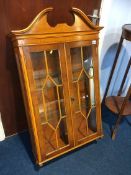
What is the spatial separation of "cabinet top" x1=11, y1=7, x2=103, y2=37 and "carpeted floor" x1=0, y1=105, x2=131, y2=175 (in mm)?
959

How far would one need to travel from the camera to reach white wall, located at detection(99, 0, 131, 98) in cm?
153

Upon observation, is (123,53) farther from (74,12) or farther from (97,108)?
(74,12)

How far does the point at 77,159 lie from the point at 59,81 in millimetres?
673

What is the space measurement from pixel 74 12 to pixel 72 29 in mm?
107

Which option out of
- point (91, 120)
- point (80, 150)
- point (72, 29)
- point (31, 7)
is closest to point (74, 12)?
point (72, 29)

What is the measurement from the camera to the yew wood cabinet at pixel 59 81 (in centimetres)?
112

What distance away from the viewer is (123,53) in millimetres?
1864

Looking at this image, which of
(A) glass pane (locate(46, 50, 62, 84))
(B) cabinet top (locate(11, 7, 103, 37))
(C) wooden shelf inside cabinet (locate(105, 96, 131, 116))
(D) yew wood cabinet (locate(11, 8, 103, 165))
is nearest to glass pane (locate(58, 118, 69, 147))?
(D) yew wood cabinet (locate(11, 8, 103, 165))

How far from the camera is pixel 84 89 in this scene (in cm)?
148

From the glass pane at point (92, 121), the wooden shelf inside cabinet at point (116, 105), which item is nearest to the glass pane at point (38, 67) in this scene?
the glass pane at point (92, 121)

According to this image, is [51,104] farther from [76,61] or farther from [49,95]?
[76,61]

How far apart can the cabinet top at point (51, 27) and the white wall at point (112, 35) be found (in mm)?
312

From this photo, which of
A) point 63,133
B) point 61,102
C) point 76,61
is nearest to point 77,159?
point 63,133

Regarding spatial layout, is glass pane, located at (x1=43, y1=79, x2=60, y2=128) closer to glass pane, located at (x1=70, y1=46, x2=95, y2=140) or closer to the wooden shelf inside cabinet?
glass pane, located at (x1=70, y1=46, x2=95, y2=140)
